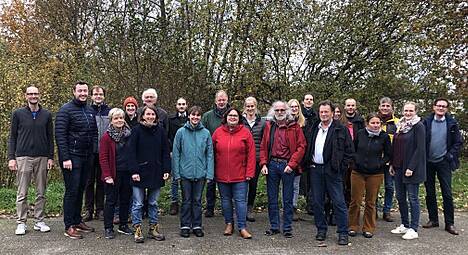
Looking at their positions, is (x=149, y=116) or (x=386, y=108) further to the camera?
(x=386, y=108)

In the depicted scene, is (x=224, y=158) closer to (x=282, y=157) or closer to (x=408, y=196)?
(x=282, y=157)

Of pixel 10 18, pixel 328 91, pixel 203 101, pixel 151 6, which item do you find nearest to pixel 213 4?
pixel 151 6

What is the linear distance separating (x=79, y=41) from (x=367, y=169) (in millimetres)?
12461

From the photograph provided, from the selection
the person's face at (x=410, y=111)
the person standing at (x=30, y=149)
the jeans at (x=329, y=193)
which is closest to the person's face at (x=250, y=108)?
the jeans at (x=329, y=193)

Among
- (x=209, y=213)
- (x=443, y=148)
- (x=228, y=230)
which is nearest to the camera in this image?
(x=228, y=230)

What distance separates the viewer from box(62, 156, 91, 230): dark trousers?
6406mm

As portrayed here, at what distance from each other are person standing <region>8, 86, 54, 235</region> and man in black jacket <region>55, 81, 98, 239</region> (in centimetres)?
41

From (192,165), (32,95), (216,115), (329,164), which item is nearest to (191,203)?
(192,165)

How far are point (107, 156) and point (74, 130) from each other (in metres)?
0.61

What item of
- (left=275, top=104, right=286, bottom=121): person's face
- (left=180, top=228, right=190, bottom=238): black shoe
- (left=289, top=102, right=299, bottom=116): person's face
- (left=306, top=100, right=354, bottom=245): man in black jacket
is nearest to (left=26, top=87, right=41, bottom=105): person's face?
(left=180, top=228, right=190, bottom=238): black shoe

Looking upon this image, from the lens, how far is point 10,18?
2288 cm

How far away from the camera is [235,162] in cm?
647

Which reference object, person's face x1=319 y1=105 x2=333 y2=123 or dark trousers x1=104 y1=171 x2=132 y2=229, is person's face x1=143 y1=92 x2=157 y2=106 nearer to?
dark trousers x1=104 y1=171 x2=132 y2=229

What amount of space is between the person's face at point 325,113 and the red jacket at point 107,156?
279cm
